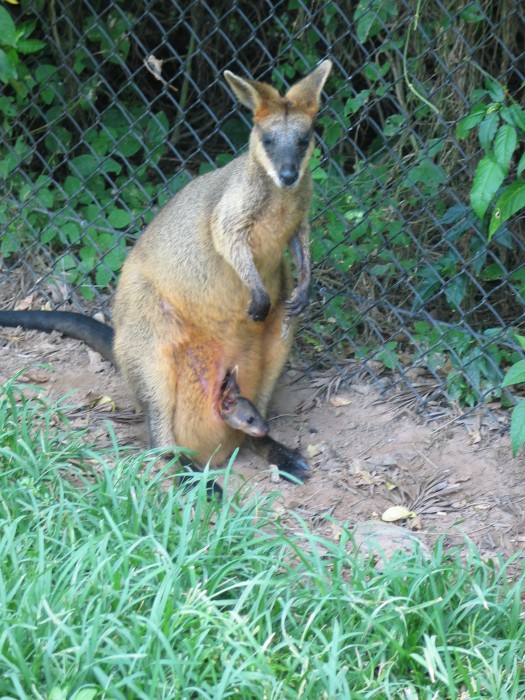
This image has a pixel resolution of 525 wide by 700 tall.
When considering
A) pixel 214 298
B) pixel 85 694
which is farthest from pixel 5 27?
pixel 85 694

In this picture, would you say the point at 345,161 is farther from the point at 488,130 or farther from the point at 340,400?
the point at 488,130

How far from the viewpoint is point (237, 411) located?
15.1 feet

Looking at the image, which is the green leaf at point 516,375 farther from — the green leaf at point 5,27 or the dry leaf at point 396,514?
the green leaf at point 5,27

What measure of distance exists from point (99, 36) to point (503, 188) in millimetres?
2650

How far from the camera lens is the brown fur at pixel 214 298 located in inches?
172

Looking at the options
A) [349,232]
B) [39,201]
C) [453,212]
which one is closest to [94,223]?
[39,201]

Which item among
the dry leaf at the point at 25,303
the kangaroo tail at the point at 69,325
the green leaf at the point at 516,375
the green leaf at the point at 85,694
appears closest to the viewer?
the green leaf at the point at 85,694

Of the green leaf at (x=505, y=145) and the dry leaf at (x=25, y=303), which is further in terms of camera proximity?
the dry leaf at (x=25, y=303)

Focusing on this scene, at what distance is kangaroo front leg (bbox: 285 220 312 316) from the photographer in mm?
4527

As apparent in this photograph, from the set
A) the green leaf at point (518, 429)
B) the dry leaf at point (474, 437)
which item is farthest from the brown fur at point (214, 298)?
the green leaf at point (518, 429)

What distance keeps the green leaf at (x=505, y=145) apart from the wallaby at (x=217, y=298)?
75 centimetres

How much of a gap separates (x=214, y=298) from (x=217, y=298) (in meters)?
0.01

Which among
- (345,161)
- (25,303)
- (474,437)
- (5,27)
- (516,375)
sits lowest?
(474,437)

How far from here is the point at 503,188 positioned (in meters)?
4.66
